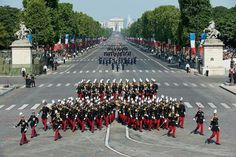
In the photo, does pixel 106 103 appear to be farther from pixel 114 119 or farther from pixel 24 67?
pixel 24 67

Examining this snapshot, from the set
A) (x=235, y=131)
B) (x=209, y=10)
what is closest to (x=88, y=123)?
(x=235, y=131)

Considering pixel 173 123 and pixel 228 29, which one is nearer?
pixel 173 123

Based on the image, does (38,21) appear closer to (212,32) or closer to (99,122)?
(212,32)

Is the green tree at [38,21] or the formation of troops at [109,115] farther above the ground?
the green tree at [38,21]

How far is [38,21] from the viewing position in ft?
309

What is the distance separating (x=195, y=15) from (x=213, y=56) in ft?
64.5

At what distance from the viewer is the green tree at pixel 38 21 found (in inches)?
3713

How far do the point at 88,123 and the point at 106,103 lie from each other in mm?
1844

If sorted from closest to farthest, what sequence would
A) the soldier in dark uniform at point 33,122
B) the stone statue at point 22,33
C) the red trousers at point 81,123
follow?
the soldier in dark uniform at point 33,122, the red trousers at point 81,123, the stone statue at point 22,33

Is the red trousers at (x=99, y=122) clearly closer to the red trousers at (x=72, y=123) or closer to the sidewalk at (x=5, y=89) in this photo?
the red trousers at (x=72, y=123)

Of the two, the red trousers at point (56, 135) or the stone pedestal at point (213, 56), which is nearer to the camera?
the red trousers at point (56, 135)

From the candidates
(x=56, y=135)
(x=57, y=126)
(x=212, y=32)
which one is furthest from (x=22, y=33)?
(x=56, y=135)

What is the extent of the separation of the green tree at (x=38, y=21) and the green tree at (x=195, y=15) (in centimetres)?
2334

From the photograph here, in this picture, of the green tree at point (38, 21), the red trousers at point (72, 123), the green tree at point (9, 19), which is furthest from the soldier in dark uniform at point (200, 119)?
the green tree at point (9, 19)
